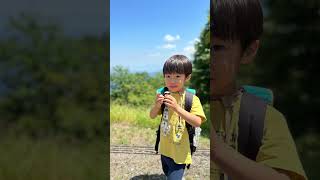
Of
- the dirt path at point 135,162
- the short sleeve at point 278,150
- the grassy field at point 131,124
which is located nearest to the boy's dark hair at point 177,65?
the grassy field at point 131,124

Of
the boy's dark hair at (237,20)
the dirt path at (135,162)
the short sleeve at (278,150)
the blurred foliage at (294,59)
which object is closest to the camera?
the short sleeve at (278,150)

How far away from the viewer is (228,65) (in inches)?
48.6

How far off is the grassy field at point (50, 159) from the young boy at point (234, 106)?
752mm

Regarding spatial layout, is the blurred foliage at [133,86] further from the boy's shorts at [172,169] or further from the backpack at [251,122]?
the backpack at [251,122]

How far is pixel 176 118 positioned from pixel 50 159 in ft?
2.37

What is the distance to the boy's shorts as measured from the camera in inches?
70.1

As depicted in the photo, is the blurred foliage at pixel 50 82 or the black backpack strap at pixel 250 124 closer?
the black backpack strap at pixel 250 124

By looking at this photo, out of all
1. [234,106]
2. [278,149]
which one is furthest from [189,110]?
[278,149]

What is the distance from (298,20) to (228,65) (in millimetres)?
792

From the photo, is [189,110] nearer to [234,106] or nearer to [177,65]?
[177,65]

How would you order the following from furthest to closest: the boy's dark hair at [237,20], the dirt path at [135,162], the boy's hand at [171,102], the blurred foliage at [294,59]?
the dirt path at [135,162] → the boy's hand at [171,102] → the blurred foliage at [294,59] → the boy's dark hair at [237,20]

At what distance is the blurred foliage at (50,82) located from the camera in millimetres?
1879

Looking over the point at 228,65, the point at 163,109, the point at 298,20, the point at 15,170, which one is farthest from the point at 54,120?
the point at 298,20

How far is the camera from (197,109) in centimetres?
172
